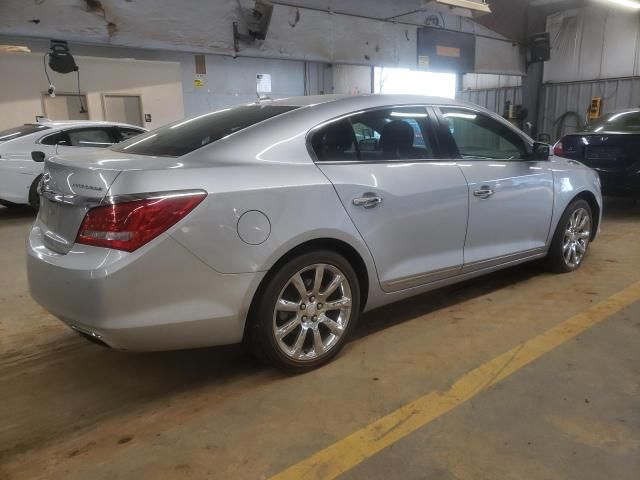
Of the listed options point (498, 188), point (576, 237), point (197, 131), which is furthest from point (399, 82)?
point (197, 131)

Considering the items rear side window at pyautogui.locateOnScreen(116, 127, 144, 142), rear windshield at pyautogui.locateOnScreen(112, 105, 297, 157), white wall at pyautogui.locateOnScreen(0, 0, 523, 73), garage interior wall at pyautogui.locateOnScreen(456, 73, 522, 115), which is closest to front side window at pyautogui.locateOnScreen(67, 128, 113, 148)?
rear side window at pyautogui.locateOnScreen(116, 127, 144, 142)

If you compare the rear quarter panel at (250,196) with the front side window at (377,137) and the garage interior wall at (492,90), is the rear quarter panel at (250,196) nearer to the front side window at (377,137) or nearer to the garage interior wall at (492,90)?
the front side window at (377,137)

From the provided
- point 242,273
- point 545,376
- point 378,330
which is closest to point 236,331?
point 242,273

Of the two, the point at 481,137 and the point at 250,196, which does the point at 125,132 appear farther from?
the point at 250,196

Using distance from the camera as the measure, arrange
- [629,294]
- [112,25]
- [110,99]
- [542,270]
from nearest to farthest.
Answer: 1. [629,294]
2. [542,270]
3. [112,25]
4. [110,99]

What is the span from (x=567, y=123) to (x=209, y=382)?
1457 cm

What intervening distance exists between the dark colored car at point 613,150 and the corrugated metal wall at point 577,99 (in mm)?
7638

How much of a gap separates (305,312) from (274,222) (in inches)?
19.7

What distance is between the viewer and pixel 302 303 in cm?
244

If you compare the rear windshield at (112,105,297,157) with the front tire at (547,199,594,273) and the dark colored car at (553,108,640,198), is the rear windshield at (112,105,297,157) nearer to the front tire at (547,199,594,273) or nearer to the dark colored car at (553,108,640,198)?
the front tire at (547,199,594,273)

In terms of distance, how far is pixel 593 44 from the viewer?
44.7 feet

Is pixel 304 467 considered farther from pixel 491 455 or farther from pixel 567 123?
pixel 567 123

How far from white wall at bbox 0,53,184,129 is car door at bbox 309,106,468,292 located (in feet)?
23.9

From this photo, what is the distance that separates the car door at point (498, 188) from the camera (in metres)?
3.14
